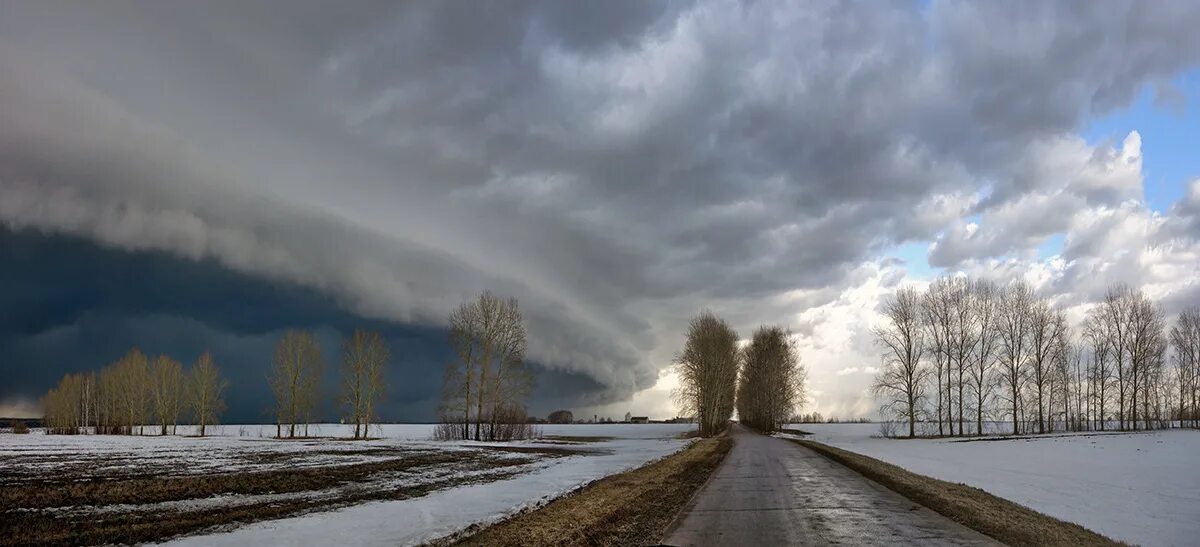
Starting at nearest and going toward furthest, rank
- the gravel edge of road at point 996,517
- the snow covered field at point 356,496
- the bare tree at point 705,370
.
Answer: the gravel edge of road at point 996,517, the snow covered field at point 356,496, the bare tree at point 705,370

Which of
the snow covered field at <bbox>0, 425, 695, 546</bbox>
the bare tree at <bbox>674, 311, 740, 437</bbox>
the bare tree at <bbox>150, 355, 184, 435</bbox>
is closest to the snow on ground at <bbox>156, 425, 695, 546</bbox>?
the snow covered field at <bbox>0, 425, 695, 546</bbox>

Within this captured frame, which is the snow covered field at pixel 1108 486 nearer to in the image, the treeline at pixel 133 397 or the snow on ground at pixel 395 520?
the snow on ground at pixel 395 520

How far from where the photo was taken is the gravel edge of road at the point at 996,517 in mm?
11711

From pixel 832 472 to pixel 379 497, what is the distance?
52.8ft

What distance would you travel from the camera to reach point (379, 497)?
63.2 feet

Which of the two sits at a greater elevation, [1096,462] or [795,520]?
[795,520]

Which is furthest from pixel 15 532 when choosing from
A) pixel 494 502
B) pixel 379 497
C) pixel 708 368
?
pixel 708 368

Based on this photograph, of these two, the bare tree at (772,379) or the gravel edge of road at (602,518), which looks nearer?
the gravel edge of road at (602,518)

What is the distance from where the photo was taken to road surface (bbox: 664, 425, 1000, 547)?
11.4 m

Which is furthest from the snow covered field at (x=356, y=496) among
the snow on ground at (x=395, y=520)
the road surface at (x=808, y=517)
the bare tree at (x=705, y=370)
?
the bare tree at (x=705, y=370)

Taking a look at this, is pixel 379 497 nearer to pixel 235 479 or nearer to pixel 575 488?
pixel 575 488

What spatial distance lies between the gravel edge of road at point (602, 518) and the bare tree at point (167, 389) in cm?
10944

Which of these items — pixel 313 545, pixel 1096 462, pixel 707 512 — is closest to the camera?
pixel 313 545

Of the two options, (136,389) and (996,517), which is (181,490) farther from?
(136,389)
